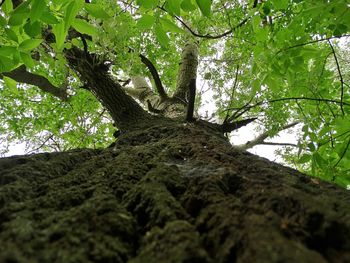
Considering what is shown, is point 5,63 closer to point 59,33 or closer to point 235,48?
point 59,33

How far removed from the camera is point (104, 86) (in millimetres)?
3439

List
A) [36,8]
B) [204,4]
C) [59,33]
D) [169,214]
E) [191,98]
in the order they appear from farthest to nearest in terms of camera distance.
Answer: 1. [191,98]
2. [59,33]
3. [204,4]
4. [36,8]
5. [169,214]

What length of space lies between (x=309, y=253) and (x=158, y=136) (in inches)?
68.7

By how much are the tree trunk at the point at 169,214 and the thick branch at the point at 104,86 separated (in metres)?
1.84

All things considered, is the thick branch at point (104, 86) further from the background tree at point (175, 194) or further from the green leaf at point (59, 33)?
the green leaf at point (59, 33)

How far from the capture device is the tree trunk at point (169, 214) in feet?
2.35

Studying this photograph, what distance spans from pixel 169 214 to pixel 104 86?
2.73 meters

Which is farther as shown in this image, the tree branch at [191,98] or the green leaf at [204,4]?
the tree branch at [191,98]

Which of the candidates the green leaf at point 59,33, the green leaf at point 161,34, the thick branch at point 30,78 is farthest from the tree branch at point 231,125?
the thick branch at point 30,78

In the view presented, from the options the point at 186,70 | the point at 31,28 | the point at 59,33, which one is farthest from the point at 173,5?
the point at 186,70

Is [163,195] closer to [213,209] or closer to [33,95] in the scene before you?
[213,209]

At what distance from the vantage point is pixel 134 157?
5.48 feet

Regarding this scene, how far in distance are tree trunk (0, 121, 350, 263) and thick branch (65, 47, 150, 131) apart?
72.6 inches

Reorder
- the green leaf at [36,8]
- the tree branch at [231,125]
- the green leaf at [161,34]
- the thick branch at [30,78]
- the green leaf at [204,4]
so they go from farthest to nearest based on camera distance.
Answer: the thick branch at [30,78] < the tree branch at [231,125] < the green leaf at [161,34] < the green leaf at [204,4] < the green leaf at [36,8]
